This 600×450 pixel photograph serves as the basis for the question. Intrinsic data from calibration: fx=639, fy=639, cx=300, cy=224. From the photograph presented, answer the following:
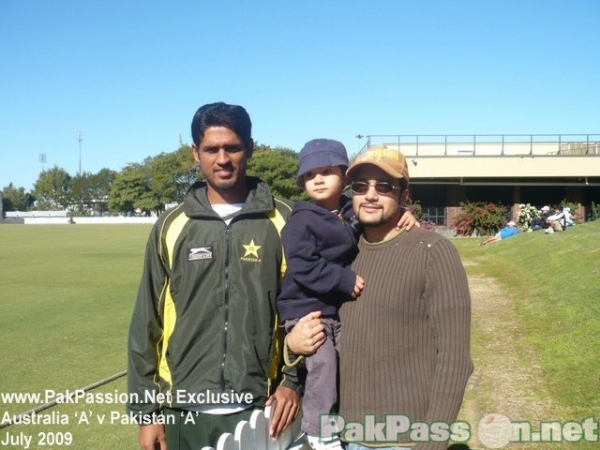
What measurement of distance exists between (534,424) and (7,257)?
25461mm

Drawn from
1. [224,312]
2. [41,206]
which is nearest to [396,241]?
[224,312]

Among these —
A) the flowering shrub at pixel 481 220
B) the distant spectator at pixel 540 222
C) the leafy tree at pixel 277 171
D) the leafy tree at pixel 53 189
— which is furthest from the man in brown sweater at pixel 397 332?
the leafy tree at pixel 53 189

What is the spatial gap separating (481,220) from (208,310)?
99.3 ft

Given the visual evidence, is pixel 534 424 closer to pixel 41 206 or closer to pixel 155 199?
pixel 155 199

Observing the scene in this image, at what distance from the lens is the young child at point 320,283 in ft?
8.86

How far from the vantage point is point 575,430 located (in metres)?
5.43

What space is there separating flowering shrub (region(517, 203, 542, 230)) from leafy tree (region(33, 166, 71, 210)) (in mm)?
113926

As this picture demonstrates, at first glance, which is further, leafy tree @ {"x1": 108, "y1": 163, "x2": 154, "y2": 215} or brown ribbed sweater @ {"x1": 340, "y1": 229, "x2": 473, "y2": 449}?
leafy tree @ {"x1": 108, "y1": 163, "x2": 154, "y2": 215}

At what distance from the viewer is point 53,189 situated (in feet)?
429

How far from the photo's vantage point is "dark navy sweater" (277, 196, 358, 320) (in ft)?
9.03

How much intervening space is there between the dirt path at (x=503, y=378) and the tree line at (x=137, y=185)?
122 ft

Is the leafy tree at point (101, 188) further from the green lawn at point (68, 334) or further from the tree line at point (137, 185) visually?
the green lawn at point (68, 334)

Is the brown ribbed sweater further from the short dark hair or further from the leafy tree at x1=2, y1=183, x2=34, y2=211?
the leafy tree at x1=2, y1=183, x2=34, y2=211

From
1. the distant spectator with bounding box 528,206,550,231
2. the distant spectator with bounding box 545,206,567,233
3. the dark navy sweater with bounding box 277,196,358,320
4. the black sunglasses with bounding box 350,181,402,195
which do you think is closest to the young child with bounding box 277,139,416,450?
the dark navy sweater with bounding box 277,196,358,320
